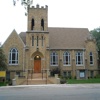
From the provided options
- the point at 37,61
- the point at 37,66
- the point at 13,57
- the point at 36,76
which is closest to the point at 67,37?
the point at 37,61

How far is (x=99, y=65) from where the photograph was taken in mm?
46250

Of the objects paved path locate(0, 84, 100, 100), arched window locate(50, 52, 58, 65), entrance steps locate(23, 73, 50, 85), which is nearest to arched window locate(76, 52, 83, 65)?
arched window locate(50, 52, 58, 65)

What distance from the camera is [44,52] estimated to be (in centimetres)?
4116

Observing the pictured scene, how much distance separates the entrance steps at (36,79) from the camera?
34.3 metres

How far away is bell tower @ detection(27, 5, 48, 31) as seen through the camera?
41.8 m

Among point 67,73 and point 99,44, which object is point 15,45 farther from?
point 99,44

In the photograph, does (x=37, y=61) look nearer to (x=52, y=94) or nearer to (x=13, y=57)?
(x=13, y=57)

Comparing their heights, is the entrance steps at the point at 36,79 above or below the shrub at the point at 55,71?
below

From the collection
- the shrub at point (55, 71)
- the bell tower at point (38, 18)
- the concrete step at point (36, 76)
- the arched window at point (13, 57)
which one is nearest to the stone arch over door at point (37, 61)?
the concrete step at point (36, 76)

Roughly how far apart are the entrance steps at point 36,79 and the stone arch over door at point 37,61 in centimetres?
190

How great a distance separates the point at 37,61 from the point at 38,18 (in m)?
8.07

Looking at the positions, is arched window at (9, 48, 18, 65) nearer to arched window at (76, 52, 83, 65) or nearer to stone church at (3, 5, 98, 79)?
stone church at (3, 5, 98, 79)

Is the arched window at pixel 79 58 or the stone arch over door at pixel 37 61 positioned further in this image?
the arched window at pixel 79 58

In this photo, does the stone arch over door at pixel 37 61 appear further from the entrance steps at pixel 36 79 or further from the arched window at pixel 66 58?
the arched window at pixel 66 58
